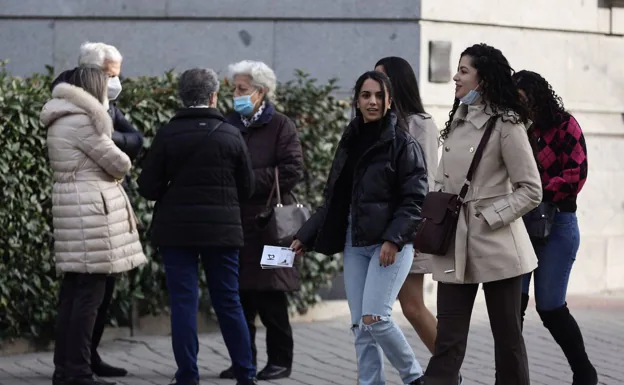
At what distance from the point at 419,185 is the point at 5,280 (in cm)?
310

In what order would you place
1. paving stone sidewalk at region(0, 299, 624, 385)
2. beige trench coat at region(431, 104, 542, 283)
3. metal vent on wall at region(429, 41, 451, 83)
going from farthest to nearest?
metal vent on wall at region(429, 41, 451, 83)
paving stone sidewalk at region(0, 299, 624, 385)
beige trench coat at region(431, 104, 542, 283)

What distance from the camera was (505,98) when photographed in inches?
240

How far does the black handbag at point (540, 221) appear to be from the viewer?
6.88m

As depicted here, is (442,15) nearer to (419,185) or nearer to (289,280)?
(289,280)

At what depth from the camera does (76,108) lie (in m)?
7.33

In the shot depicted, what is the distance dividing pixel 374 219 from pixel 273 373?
1783mm

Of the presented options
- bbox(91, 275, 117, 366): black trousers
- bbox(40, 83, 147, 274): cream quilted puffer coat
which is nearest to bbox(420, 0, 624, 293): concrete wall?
bbox(91, 275, 117, 366): black trousers

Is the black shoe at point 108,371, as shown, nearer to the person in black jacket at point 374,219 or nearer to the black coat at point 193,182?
the black coat at point 193,182

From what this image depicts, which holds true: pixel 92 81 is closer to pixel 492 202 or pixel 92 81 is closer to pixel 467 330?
pixel 492 202

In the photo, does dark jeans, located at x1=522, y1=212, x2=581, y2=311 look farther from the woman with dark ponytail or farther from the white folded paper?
the white folded paper

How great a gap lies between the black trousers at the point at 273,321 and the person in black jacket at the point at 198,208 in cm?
52

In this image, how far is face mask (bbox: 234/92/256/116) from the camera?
784cm

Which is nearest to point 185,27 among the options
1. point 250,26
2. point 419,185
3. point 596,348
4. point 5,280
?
point 250,26

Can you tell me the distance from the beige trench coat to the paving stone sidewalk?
1.69 m
